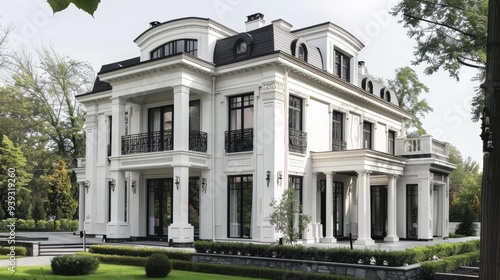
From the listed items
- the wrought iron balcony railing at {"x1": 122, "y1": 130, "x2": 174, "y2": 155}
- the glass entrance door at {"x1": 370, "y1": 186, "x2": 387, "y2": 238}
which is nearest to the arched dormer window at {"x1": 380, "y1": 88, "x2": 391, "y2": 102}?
the glass entrance door at {"x1": 370, "y1": 186, "x2": 387, "y2": 238}

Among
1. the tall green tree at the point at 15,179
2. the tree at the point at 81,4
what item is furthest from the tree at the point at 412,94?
A: the tree at the point at 81,4

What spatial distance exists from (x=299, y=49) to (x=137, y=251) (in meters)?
10.7

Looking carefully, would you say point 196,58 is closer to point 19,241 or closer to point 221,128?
point 221,128

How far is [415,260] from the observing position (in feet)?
49.7

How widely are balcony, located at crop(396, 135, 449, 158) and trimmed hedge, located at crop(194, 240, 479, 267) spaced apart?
7.20 meters

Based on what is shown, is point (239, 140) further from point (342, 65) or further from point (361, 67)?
point (361, 67)

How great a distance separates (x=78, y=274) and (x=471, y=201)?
34.1 meters

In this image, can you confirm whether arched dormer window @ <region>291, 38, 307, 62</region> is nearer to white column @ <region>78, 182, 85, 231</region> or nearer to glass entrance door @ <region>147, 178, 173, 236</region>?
glass entrance door @ <region>147, 178, 173, 236</region>

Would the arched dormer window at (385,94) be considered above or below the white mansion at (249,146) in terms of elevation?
above

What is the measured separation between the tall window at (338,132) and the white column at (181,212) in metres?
7.53

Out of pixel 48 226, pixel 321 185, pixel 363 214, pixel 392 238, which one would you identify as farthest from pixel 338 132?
pixel 48 226

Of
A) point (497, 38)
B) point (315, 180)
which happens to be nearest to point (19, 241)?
point (315, 180)

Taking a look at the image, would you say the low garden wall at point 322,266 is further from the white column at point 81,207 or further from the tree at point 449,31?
the white column at point 81,207

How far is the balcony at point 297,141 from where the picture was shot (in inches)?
851
